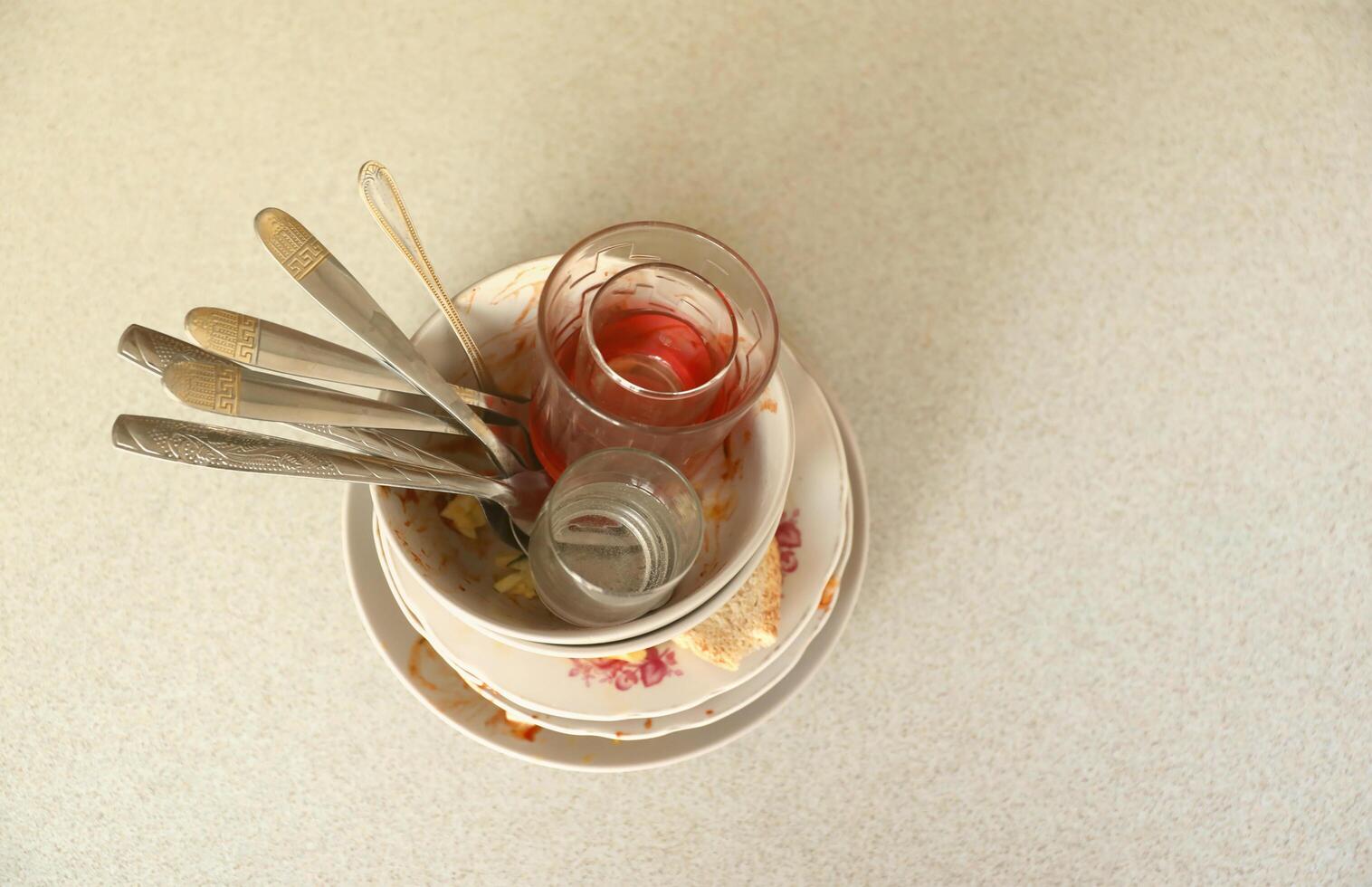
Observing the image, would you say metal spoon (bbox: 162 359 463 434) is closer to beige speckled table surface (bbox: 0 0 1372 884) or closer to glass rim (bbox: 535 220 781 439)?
glass rim (bbox: 535 220 781 439)

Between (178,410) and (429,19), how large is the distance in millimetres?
339

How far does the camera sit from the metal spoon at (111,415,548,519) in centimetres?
30

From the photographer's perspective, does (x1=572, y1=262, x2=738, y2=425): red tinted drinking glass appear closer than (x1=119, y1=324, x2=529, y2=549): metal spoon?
No

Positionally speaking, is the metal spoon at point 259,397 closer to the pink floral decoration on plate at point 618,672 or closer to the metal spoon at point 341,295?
the metal spoon at point 341,295

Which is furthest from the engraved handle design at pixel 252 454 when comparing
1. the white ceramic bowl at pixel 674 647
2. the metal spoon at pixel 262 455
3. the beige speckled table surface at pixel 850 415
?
the beige speckled table surface at pixel 850 415

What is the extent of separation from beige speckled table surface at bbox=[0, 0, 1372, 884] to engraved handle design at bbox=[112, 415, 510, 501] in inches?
9.8

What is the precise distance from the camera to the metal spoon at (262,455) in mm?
300

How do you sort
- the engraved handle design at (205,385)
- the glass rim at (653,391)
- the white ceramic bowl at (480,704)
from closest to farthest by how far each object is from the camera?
the engraved handle design at (205,385) → the glass rim at (653,391) → the white ceramic bowl at (480,704)

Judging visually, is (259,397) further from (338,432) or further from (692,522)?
(692,522)

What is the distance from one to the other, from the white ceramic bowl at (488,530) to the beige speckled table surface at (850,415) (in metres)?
0.17

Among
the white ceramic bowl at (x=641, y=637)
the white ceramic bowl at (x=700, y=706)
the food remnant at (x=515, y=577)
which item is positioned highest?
the white ceramic bowl at (x=641, y=637)

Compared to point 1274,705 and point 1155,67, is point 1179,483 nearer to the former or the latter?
point 1274,705

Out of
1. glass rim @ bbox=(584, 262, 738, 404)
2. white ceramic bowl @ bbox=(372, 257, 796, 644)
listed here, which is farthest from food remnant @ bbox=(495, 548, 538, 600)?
glass rim @ bbox=(584, 262, 738, 404)

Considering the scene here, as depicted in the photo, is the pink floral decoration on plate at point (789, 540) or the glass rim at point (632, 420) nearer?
the glass rim at point (632, 420)
